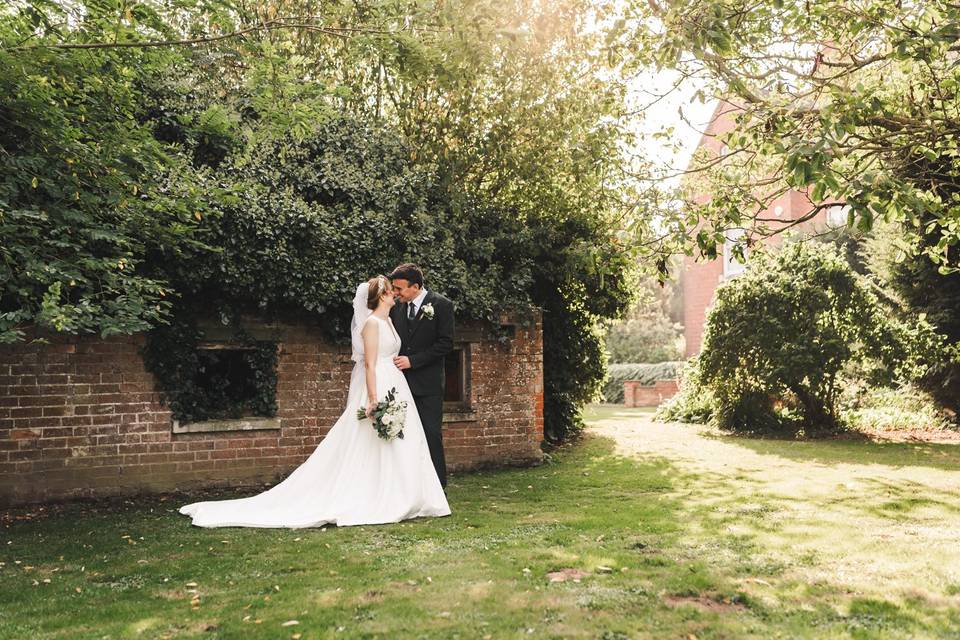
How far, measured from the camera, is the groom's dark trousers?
785 centimetres

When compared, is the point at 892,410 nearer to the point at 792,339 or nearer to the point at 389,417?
the point at 792,339

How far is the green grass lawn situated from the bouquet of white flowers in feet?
3.05

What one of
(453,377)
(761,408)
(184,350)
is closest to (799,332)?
(761,408)

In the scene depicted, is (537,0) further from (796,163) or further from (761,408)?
(761,408)

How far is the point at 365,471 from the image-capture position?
7445mm

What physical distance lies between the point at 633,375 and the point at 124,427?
27.7m

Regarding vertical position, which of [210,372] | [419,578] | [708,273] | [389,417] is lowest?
[419,578]

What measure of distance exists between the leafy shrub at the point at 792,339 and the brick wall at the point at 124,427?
26.0 feet

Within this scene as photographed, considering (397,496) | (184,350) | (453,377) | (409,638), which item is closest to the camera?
(409,638)

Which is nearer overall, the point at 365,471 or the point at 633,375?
the point at 365,471

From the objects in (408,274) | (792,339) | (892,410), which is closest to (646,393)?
(892,410)

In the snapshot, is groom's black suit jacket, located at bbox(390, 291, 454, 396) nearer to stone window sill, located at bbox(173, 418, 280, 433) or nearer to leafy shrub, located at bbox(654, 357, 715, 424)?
stone window sill, located at bbox(173, 418, 280, 433)

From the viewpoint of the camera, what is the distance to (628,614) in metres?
4.21

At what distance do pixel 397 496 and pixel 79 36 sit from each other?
467 centimetres
